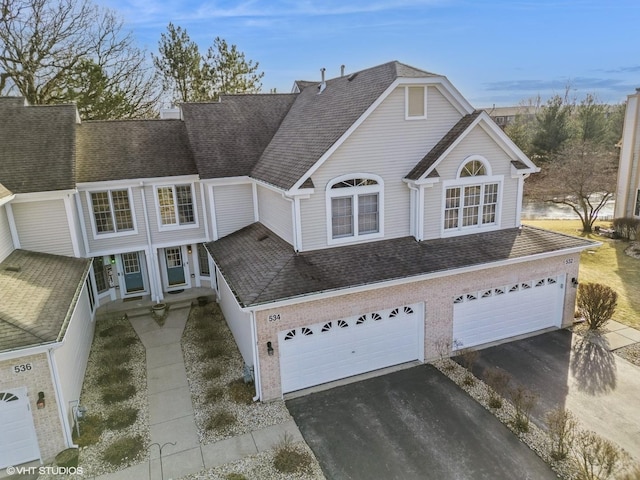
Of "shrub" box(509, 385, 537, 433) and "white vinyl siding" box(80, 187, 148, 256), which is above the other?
"white vinyl siding" box(80, 187, 148, 256)

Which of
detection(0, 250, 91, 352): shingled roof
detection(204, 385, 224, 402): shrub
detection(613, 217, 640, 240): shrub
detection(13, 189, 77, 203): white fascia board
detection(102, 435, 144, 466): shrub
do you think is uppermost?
detection(13, 189, 77, 203): white fascia board

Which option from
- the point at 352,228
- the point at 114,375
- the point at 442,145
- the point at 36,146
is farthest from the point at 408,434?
the point at 36,146

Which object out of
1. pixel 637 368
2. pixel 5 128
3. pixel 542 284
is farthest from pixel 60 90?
pixel 637 368

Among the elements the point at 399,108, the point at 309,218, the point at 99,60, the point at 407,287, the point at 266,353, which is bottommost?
→ the point at 266,353

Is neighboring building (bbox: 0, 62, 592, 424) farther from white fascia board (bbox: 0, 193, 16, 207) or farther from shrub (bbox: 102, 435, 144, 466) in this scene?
shrub (bbox: 102, 435, 144, 466)

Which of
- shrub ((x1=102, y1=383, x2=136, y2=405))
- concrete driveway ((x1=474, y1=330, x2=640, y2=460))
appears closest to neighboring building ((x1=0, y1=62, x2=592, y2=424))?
concrete driveway ((x1=474, y1=330, x2=640, y2=460))

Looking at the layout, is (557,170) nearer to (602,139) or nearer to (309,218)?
(602,139)
